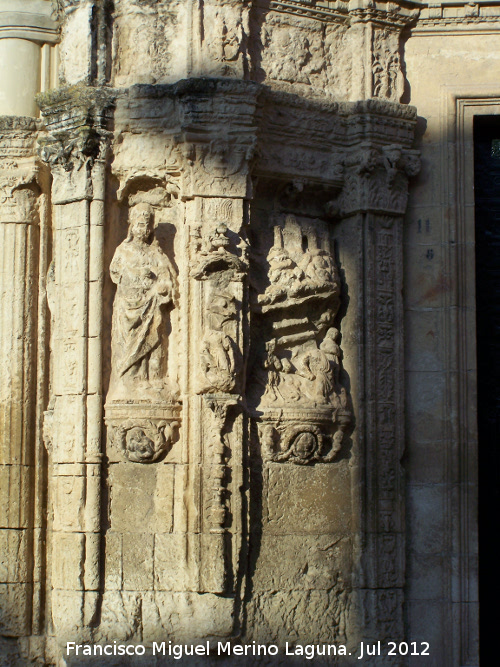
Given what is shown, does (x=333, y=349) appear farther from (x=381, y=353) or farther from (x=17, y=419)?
(x=17, y=419)

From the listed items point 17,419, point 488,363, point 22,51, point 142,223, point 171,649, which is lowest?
point 171,649

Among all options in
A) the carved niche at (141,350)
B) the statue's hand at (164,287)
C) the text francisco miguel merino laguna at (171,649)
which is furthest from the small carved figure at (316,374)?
the text francisco miguel merino laguna at (171,649)

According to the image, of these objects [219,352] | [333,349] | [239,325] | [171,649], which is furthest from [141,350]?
[171,649]

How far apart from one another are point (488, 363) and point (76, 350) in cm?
372

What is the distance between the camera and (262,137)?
8977mm

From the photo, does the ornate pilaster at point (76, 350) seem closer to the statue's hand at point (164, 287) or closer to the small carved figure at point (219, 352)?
the statue's hand at point (164, 287)

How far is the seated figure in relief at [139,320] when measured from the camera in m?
8.57

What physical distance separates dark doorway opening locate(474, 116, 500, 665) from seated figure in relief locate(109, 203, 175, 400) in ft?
9.79

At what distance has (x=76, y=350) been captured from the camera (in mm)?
8633

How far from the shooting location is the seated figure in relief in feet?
28.1

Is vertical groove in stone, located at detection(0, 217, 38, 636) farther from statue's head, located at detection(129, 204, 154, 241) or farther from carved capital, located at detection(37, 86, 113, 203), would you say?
statue's head, located at detection(129, 204, 154, 241)

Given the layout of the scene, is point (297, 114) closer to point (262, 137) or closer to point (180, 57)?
point (262, 137)

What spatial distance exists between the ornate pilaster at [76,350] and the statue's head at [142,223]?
0.26m

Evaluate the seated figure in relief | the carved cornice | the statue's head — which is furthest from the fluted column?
the carved cornice
